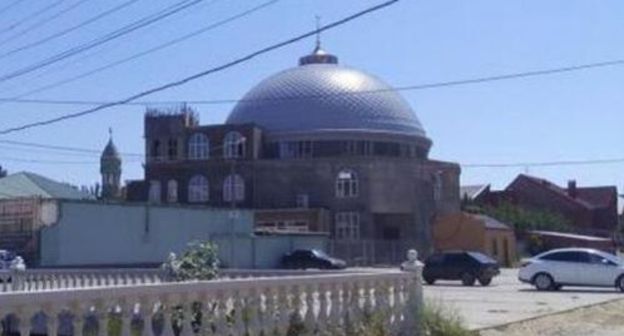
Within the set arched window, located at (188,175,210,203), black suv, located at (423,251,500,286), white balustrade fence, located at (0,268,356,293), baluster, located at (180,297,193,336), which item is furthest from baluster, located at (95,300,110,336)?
arched window, located at (188,175,210,203)

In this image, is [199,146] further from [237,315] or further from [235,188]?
[237,315]

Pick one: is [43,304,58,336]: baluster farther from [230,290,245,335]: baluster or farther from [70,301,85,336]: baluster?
[230,290,245,335]: baluster

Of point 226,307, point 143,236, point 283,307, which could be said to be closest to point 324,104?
point 143,236

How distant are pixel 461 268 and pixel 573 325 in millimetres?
22111

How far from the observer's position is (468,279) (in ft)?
132

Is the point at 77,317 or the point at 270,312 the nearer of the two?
the point at 77,317

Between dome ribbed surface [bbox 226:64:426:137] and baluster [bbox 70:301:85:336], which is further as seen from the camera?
dome ribbed surface [bbox 226:64:426:137]

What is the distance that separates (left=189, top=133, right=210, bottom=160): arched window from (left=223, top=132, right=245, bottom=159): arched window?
2329 millimetres

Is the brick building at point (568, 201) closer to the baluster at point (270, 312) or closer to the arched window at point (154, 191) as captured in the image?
the arched window at point (154, 191)

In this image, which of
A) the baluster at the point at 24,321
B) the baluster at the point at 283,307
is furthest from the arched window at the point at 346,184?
the baluster at the point at 24,321

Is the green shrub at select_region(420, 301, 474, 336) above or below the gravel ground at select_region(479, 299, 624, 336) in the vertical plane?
above

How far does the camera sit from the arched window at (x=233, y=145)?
285ft

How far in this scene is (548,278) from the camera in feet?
112

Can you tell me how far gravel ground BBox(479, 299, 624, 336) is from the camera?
1684cm
